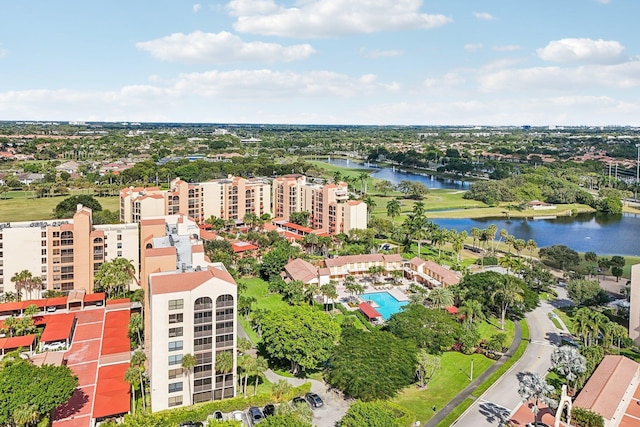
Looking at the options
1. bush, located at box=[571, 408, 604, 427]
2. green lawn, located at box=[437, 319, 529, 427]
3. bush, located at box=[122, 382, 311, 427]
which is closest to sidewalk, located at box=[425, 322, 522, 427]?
green lawn, located at box=[437, 319, 529, 427]

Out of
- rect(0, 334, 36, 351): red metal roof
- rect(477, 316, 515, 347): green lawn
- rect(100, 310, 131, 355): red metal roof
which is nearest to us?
rect(0, 334, 36, 351): red metal roof

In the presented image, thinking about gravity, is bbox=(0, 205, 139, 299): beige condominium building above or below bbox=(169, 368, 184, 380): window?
above

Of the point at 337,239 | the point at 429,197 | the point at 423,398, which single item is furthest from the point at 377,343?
the point at 429,197

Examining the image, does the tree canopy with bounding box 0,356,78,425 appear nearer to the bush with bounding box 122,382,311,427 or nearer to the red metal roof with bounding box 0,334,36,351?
the bush with bounding box 122,382,311,427

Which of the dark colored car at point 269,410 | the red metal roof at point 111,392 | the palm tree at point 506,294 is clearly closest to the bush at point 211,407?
the dark colored car at point 269,410

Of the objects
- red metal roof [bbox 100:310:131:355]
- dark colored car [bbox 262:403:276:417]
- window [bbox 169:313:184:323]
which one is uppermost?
window [bbox 169:313:184:323]

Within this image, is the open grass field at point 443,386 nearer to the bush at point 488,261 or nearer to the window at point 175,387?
the window at point 175,387

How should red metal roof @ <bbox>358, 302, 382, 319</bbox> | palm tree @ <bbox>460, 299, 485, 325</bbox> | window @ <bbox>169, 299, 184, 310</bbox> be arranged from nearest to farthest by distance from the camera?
window @ <bbox>169, 299, 184, 310</bbox>, palm tree @ <bbox>460, 299, 485, 325</bbox>, red metal roof @ <bbox>358, 302, 382, 319</bbox>
